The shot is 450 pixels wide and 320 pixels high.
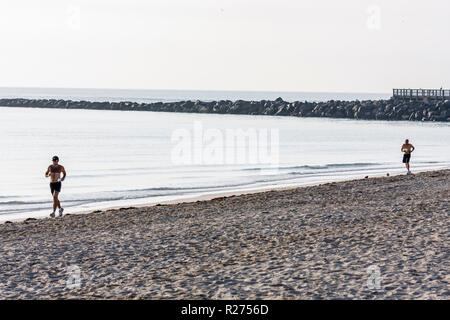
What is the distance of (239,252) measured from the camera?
10.0 m

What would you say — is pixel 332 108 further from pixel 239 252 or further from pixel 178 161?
pixel 239 252

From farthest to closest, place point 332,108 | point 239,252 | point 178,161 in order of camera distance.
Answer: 1. point 332,108
2. point 178,161
3. point 239,252

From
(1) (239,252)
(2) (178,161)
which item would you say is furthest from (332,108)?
(1) (239,252)

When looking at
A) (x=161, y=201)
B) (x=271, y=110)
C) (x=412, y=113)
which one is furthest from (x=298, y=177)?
(x=271, y=110)

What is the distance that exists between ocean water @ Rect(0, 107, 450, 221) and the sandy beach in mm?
5113

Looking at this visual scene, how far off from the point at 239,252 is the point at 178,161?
23.5m

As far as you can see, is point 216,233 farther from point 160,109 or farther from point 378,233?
point 160,109

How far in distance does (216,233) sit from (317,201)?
5188mm

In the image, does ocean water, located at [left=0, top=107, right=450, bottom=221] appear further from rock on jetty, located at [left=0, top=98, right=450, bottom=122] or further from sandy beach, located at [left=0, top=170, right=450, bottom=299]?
rock on jetty, located at [left=0, top=98, right=450, bottom=122]

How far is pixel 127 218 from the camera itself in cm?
1421

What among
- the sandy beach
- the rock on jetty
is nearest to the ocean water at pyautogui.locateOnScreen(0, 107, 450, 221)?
the sandy beach
